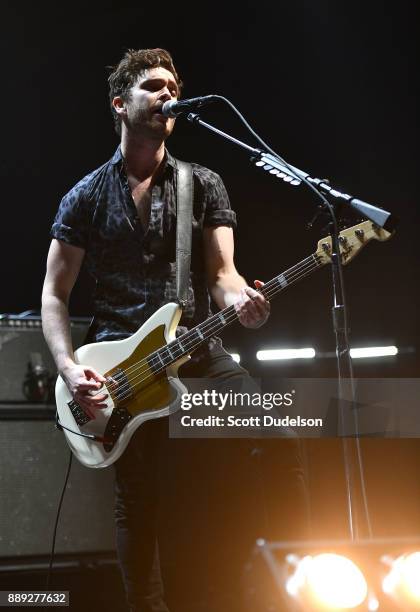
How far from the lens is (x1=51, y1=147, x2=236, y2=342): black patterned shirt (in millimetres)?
2166

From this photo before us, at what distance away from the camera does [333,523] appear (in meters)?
3.04

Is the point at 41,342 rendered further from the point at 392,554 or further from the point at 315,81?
the point at 315,81

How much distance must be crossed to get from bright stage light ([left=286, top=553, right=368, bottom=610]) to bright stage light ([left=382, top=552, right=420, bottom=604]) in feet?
0.20

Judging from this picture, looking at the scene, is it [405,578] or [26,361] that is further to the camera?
[26,361]

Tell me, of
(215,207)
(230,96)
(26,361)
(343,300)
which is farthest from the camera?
(230,96)

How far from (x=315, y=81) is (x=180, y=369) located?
247 centimetres

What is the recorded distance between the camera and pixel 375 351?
18.3ft

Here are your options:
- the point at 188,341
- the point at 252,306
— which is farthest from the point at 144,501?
the point at 252,306

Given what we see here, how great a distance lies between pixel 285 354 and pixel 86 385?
349 cm

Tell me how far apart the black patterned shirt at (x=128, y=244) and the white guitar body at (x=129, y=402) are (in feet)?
0.19

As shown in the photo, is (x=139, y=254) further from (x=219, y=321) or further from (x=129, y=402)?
(x=129, y=402)

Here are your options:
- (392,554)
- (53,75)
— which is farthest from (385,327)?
(392,554)

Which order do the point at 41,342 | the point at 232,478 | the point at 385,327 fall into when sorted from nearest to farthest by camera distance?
the point at 232,478 → the point at 41,342 → the point at 385,327

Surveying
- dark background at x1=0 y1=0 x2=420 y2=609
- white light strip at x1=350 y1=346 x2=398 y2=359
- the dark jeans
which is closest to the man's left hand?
the dark jeans
